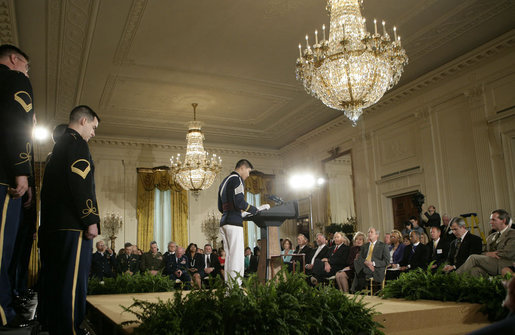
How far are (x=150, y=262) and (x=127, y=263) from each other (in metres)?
0.62

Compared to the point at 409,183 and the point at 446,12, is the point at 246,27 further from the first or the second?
the point at 409,183

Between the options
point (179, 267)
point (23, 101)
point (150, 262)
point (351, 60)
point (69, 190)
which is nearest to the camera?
point (23, 101)

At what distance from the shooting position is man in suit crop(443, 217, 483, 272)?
5664 mm

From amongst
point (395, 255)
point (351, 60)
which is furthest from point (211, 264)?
point (351, 60)

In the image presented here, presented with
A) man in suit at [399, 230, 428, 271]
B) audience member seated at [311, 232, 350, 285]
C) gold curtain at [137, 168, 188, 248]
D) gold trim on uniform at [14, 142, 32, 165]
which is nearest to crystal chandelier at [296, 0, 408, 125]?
man in suit at [399, 230, 428, 271]

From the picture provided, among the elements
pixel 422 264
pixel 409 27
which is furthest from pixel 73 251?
pixel 409 27

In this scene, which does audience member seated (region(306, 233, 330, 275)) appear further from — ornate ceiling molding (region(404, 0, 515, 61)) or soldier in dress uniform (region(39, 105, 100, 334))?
soldier in dress uniform (region(39, 105, 100, 334))

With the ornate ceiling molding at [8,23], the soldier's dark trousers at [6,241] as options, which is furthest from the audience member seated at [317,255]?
the ornate ceiling molding at [8,23]

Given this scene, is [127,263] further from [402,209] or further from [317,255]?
[402,209]

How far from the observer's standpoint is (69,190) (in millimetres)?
2840

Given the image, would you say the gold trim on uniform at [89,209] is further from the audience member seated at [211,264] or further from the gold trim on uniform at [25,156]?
the audience member seated at [211,264]

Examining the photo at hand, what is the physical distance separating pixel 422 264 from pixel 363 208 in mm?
4819

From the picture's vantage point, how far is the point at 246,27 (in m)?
7.83

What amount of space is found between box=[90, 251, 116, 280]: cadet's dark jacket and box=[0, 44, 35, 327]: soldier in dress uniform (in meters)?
7.13
